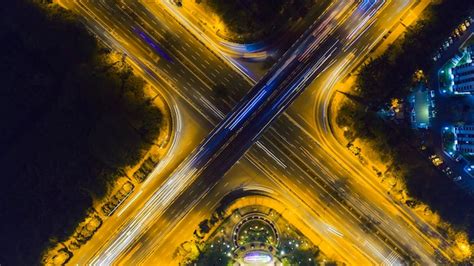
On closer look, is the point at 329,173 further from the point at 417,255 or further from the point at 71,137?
the point at 71,137

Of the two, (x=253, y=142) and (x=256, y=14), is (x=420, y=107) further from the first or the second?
(x=256, y=14)

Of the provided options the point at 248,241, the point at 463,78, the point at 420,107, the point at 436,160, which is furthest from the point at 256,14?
the point at 436,160

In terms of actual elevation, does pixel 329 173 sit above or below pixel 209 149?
above

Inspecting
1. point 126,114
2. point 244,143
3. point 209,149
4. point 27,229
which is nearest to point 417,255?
point 244,143

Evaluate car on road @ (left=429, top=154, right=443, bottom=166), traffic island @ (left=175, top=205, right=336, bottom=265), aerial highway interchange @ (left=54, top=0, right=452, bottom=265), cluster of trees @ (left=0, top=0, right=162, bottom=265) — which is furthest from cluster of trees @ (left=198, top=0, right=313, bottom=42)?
car on road @ (left=429, top=154, right=443, bottom=166)

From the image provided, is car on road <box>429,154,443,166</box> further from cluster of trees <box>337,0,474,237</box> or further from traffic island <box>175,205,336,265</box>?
traffic island <box>175,205,336,265</box>

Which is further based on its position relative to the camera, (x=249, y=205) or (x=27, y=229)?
(x=249, y=205)
